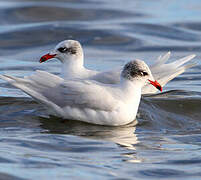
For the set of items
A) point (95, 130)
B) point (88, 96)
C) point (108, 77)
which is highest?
point (108, 77)

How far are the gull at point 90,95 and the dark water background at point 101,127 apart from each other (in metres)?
0.18

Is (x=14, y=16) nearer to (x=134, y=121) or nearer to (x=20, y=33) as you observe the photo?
(x=20, y=33)

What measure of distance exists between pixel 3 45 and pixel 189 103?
7.99 metres

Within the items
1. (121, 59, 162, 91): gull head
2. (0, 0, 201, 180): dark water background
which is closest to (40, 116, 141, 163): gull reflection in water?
(0, 0, 201, 180): dark water background

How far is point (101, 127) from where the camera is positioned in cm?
934

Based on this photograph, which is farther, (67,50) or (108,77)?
(67,50)

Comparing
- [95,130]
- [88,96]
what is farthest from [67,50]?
[95,130]

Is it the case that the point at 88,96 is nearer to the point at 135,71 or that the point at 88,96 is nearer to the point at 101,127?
the point at 101,127

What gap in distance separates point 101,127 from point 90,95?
0.52 m

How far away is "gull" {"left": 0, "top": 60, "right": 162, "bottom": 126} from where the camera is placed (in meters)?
9.28

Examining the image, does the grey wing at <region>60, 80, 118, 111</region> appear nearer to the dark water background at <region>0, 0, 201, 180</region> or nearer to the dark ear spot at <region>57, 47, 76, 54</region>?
the dark water background at <region>0, 0, 201, 180</region>

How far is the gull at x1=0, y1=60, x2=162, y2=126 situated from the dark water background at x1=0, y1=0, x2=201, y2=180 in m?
0.18

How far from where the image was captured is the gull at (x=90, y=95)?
9281mm

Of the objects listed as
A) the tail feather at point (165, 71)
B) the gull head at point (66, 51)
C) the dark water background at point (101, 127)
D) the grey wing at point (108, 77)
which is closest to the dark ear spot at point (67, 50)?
the gull head at point (66, 51)
